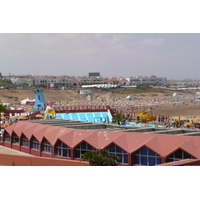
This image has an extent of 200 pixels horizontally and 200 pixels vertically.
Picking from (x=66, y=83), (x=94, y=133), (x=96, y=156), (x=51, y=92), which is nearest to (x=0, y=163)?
(x=96, y=156)

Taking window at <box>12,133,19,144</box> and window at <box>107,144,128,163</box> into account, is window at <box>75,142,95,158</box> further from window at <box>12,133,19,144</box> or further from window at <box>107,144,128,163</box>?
window at <box>12,133,19,144</box>

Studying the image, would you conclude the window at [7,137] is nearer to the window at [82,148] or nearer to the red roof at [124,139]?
the red roof at [124,139]

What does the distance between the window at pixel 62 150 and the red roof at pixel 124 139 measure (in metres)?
0.27

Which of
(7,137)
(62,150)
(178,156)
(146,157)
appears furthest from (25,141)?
(178,156)

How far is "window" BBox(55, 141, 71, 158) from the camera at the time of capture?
54.6ft

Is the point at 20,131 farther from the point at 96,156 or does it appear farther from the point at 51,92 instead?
the point at 51,92

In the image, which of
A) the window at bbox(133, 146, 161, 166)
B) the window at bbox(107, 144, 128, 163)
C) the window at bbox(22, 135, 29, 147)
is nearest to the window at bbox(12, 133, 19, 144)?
the window at bbox(22, 135, 29, 147)

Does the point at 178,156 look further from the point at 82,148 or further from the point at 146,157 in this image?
the point at 82,148

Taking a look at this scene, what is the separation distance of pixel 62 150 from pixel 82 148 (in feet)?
3.89

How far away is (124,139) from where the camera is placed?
15500 millimetres

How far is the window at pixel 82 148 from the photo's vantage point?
16.2 m

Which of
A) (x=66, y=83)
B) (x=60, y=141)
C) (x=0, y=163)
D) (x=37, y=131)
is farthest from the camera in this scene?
(x=66, y=83)

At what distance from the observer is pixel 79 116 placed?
3475 centimetres

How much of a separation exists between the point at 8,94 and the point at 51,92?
1164cm
